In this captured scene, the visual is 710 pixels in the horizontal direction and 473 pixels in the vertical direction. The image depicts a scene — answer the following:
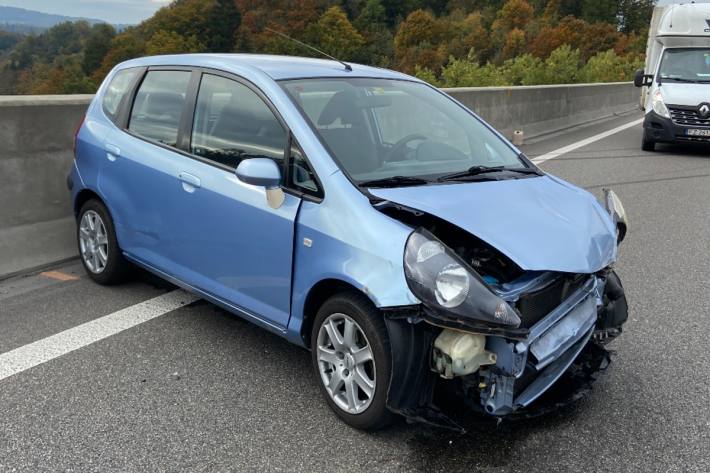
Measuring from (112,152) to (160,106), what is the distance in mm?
507

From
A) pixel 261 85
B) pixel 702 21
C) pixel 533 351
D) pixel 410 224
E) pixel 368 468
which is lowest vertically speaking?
pixel 368 468

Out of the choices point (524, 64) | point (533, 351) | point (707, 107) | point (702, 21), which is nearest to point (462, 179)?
point (533, 351)

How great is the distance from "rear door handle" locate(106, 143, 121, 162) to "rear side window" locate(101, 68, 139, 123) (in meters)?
0.24

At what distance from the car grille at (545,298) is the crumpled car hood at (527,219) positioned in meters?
0.10

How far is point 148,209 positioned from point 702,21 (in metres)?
13.5

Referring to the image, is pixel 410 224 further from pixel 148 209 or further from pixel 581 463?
pixel 148 209

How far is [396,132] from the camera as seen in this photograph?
3938 millimetres

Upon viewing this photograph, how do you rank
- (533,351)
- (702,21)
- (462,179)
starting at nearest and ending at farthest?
(533,351)
(462,179)
(702,21)

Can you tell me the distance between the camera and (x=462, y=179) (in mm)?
3559

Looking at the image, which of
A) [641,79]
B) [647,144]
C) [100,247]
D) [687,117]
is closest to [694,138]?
[687,117]

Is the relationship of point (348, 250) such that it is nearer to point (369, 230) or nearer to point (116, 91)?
point (369, 230)

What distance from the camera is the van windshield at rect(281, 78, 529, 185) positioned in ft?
11.6

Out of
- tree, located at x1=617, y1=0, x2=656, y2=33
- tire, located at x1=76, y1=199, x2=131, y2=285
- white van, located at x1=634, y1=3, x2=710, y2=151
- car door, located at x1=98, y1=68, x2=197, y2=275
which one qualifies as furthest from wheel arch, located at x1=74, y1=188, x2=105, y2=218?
tree, located at x1=617, y1=0, x2=656, y2=33

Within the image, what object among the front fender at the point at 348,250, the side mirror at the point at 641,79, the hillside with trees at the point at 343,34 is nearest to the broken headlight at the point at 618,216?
the front fender at the point at 348,250
